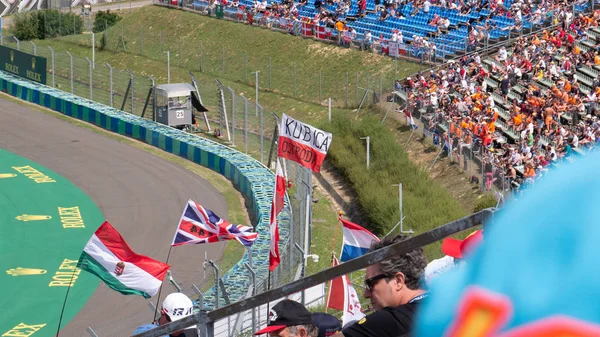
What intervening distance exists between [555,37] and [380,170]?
10.5 metres

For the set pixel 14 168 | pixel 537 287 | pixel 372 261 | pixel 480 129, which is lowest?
pixel 14 168

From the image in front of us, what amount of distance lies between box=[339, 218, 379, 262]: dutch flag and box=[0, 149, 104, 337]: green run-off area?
4691 mm

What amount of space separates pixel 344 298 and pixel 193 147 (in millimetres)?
23537

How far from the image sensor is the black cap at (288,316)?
466 cm

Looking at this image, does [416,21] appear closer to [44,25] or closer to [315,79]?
[315,79]

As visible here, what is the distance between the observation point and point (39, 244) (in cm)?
2398

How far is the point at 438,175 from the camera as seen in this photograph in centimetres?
2933

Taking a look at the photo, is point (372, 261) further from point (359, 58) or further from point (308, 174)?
point (359, 58)

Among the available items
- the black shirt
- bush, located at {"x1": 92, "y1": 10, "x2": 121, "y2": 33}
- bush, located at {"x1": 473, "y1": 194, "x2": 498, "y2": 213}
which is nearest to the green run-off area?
bush, located at {"x1": 473, "y1": 194, "x2": 498, "y2": 213}

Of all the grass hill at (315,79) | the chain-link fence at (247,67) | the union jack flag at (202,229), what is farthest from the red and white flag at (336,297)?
the chain-link fence at (247,67)

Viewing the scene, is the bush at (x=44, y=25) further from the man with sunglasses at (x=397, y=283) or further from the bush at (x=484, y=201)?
the man with sunglasses at (x=397, y=283)

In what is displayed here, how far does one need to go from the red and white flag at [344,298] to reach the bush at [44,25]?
155ft

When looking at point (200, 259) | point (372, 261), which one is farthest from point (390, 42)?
point (372, 261)

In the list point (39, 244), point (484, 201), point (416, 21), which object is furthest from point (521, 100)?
point (39, 244)
